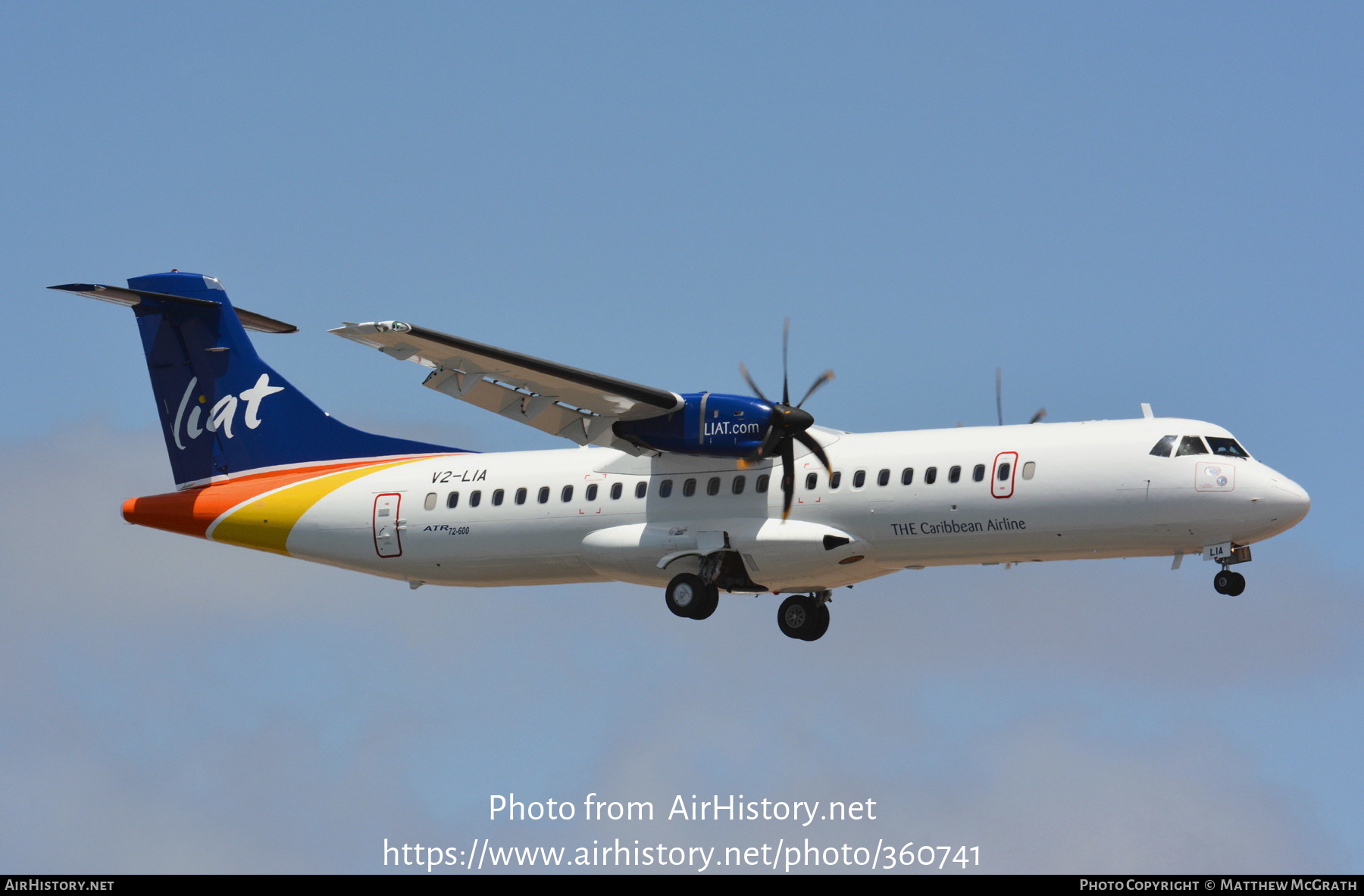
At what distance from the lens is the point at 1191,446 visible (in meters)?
24.4

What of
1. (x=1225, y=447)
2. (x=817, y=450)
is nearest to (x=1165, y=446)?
(x=1225, y=447)

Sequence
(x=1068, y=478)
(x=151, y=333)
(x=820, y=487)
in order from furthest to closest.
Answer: (x=151, y=333) < (x=820, y=487) < (x=1068, y=478)

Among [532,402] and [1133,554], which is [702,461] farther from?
[1133,554]

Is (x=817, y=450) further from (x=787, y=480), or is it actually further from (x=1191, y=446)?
(x=1191, y=446)

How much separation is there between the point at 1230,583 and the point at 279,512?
15681 mm

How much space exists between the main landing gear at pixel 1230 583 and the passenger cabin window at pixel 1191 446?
5.67 ft

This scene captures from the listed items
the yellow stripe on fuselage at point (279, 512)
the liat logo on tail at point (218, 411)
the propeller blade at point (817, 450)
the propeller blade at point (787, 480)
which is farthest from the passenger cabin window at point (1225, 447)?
the liat logo on tail at point (218, 411)

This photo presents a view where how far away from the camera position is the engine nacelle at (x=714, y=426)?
85.1 feet

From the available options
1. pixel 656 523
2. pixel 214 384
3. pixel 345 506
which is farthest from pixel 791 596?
pixel 214 384

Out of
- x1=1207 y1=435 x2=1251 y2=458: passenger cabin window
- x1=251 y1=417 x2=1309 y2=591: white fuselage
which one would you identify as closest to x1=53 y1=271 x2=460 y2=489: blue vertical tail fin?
x1=251 y1=417 x2=1309 y2=591: white fuselage

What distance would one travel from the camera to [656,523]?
27078 millimetres

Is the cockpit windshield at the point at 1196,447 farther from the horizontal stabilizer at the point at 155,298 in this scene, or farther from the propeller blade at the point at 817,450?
the horizontal stabilizer at the point at 155,298

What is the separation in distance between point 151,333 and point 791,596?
41.0 feet

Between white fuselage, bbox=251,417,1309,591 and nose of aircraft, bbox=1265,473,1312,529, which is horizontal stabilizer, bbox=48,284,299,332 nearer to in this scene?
white fuselage, bbox=251,417,1309,591
